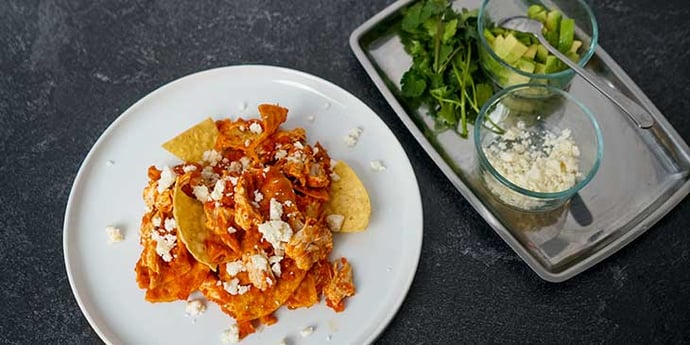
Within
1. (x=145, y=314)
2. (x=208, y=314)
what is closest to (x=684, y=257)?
(x=208, y=314)

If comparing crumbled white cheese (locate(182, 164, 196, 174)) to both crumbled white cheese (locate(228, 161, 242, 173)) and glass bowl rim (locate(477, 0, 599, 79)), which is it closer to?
crumbled white cheese (locate(228, 161, 242, 173))

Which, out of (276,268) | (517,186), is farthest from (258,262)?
(517,186)

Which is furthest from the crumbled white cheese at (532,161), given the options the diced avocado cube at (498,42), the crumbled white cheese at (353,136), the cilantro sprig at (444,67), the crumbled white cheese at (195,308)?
the crumbled white cheese at (195,308)

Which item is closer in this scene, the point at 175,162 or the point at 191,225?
the point at 191,225

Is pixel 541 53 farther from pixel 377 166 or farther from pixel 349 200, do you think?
pixel 349 200

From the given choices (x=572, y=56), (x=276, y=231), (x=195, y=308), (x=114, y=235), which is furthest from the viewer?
(x=572, y=56)

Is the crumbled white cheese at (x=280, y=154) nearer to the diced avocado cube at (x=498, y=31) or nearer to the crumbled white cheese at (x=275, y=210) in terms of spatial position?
the crumbled white cheese at (x=275, y=210)

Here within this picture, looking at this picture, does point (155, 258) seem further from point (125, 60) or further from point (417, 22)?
point (417, 22)
